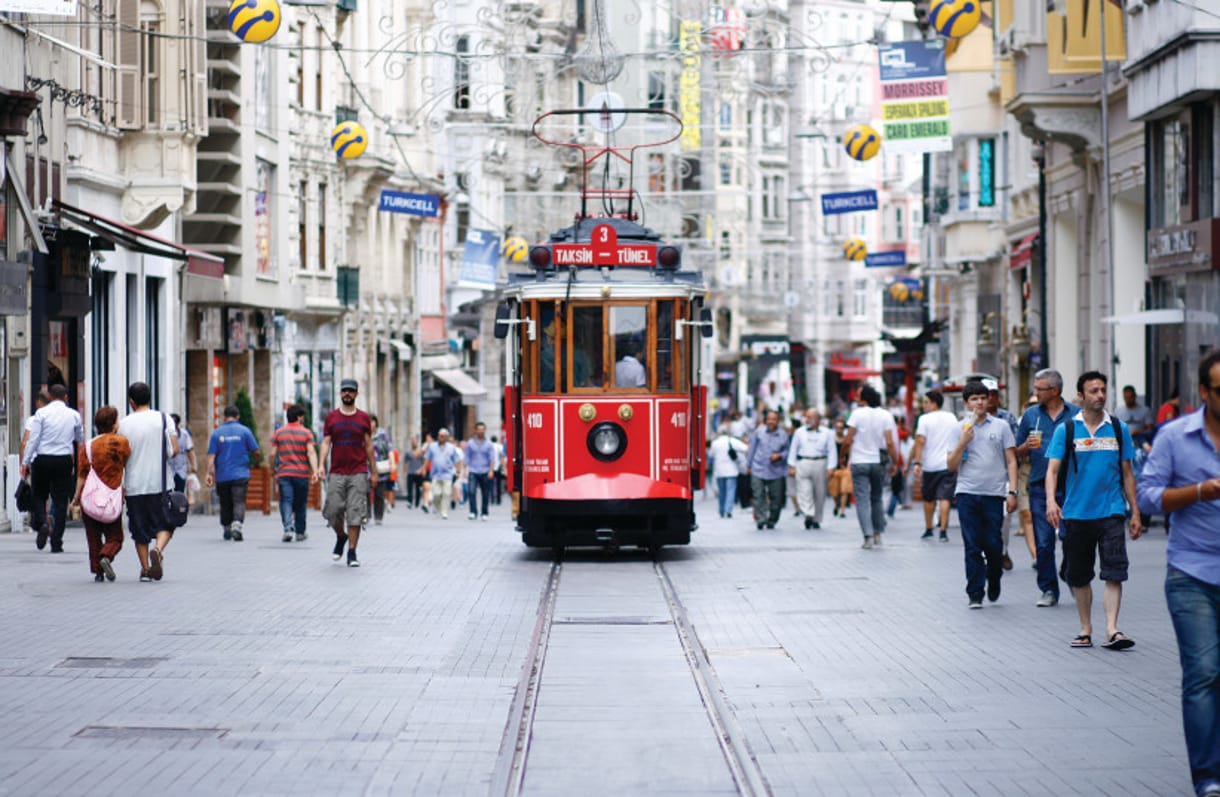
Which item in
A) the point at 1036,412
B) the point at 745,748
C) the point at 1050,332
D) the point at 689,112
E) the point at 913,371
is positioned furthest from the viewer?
the point at 689,112

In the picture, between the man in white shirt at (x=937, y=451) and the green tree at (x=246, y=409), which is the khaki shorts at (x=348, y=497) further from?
the green tree at (x=246, y=409)

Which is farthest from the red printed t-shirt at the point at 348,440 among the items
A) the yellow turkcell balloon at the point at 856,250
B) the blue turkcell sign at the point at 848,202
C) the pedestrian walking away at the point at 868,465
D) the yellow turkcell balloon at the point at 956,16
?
the yellow turkcell balloon at the point at 856,250

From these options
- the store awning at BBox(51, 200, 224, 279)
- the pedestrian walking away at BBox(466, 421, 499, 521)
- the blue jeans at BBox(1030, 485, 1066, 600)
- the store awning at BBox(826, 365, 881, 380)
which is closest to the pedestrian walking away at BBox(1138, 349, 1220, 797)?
the blue jeans at BBox(1030, 485, 1066, 600)

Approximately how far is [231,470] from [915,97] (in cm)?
1224

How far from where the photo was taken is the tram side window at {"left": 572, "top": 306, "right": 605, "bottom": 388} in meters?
23.8

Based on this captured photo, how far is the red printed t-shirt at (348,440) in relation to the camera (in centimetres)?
2197

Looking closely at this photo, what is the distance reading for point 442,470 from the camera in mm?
40656

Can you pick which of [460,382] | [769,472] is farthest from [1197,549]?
[460,382]

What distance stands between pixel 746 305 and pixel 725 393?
507cm

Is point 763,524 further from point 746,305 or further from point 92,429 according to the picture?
point 746,305

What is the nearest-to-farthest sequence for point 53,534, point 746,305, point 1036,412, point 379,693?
point 379,693
point 1036,412
point 53,534
point 746,305

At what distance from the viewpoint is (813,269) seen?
105688 mm

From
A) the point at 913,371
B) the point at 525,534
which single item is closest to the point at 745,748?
the point at 525,534

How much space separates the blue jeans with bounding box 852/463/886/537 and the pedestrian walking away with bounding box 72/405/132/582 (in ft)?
30.1
